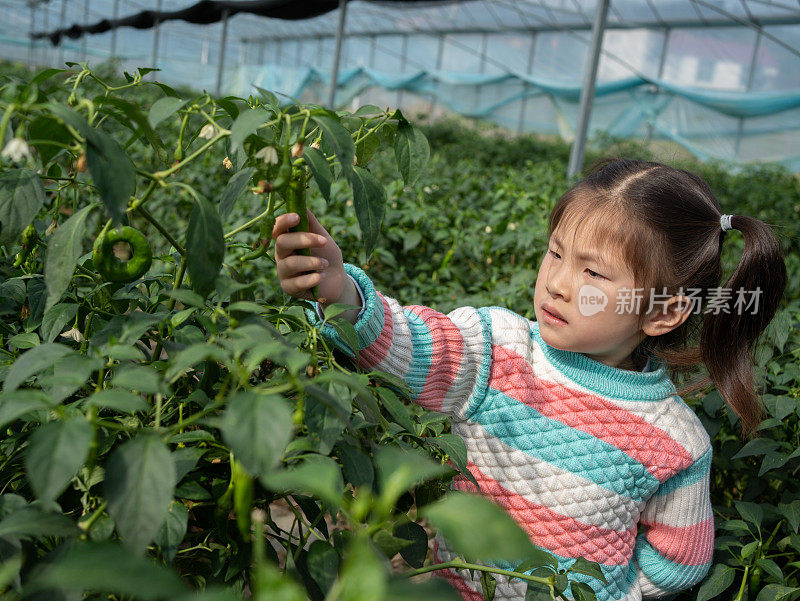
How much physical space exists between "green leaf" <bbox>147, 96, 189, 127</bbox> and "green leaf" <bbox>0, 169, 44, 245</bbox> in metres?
0.11

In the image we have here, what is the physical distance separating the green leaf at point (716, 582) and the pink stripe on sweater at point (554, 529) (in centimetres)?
17

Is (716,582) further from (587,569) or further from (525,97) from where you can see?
(525,97)

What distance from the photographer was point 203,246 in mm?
540

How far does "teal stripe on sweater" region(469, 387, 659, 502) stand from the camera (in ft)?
3.41

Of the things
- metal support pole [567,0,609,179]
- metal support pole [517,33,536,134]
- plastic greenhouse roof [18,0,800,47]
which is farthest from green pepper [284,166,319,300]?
metal support pole [517,33,536,134]

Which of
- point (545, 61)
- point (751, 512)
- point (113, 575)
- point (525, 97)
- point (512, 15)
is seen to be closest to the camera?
point (113, 575)

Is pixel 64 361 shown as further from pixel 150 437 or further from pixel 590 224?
pixel 590 224

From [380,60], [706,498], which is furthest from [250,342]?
[380,60]

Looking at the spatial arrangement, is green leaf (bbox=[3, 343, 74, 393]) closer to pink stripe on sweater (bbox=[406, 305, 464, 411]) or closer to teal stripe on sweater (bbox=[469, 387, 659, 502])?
pink stripe on sweater (bbox=[406, 305, 464, 411])

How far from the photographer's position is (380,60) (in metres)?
18.0

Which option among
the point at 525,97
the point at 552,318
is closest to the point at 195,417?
the point at 552,318

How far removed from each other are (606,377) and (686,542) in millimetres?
294

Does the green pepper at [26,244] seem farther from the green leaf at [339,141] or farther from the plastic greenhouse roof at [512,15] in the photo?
the plastic greenhouse roof at [512,15]

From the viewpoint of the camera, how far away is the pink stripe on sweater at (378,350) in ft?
3.08
